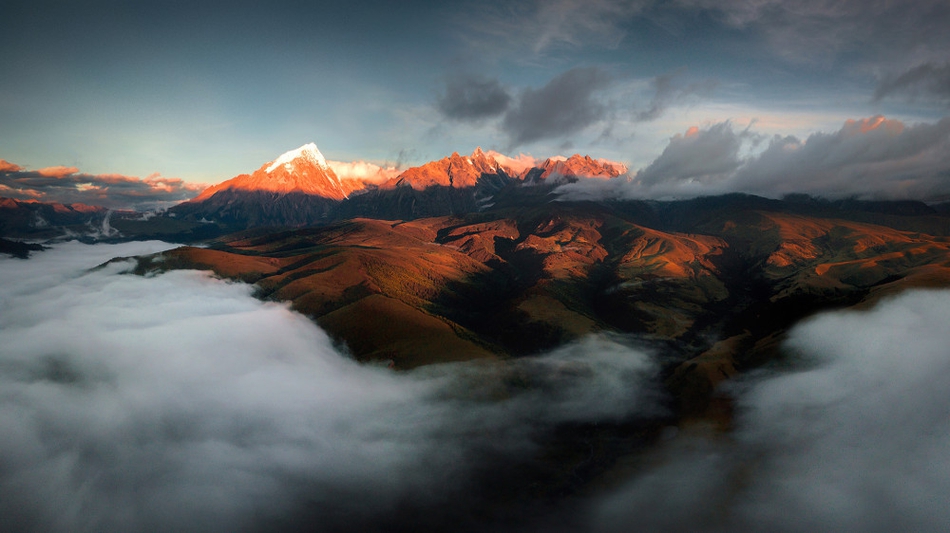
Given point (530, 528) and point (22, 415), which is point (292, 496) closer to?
point (530, 528)

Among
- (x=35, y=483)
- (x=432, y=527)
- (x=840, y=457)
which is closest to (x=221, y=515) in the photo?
(x=35, y=483)

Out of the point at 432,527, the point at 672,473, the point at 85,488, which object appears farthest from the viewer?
the point at 672,473

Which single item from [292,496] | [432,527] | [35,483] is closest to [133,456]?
[35,483]

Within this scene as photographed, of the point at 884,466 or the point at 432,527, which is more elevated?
the point at 884,466

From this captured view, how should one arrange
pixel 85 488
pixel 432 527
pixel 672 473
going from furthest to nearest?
pixel 672 473 → pixel 85 488 → pixel 432 527

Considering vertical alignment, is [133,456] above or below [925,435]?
below

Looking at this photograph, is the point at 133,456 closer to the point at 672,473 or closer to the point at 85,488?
the point at 85,488

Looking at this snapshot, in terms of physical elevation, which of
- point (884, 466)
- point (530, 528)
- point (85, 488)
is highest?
point (884, 466)

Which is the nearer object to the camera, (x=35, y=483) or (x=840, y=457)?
(x=35, y=483)

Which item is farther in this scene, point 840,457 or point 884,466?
point 840,457
